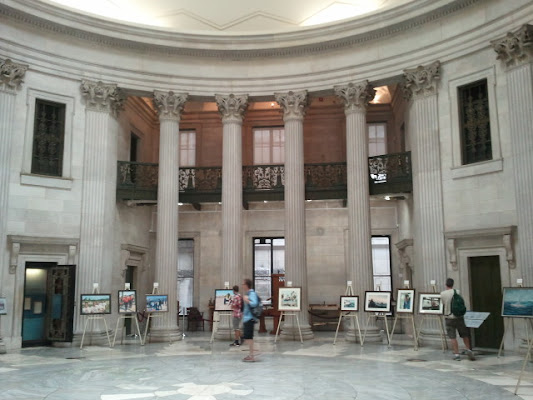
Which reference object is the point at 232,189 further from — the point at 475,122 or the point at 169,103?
the point at 475,122

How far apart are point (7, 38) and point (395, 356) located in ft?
44.3

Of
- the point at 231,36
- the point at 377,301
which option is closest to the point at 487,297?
the point at 377,301

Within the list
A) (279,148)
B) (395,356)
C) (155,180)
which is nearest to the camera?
(395,356)

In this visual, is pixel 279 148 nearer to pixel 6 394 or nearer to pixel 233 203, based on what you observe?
pixel 233 203

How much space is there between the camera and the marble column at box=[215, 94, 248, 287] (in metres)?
17.3

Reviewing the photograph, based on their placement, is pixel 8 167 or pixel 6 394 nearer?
pixel 6 394

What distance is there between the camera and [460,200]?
14.9 m

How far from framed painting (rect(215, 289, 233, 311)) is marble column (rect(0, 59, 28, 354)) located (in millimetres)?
5661

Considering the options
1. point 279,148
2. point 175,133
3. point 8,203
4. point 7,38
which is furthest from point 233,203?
point 7,38

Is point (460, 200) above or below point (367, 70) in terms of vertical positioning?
below

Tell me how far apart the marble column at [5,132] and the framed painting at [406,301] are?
10.6 m

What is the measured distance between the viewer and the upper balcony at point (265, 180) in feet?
58.4

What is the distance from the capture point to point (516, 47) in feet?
44.8

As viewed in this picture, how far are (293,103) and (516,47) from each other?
6907 mm
